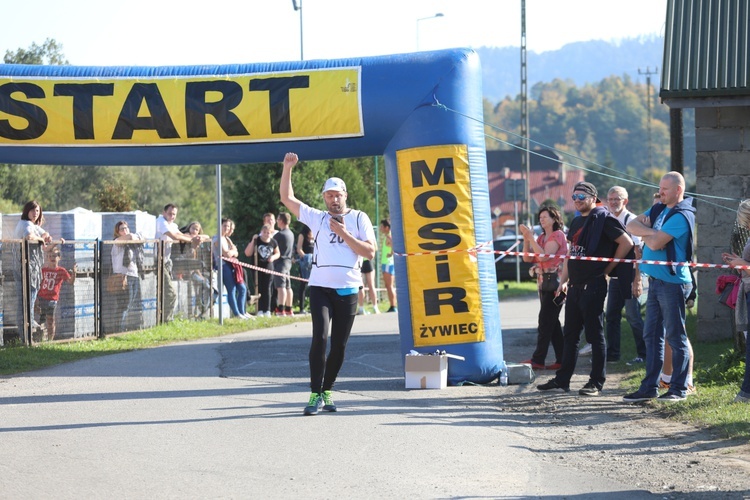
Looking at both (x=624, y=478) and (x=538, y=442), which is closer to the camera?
(x=624, y=478)

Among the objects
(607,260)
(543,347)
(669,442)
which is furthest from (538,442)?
(543,347)

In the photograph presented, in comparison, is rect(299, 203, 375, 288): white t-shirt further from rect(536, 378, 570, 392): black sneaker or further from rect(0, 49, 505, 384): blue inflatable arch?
rect(536, 378, 570, 392): black sneaker

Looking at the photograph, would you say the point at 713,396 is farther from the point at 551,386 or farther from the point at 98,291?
the point at 98,291

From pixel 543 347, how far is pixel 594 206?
7.28 ft

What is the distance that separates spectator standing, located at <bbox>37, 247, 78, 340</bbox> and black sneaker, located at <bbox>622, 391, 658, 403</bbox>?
330 inches

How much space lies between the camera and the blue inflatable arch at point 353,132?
11258 millimetres

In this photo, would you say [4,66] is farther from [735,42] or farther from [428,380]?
[735,42]

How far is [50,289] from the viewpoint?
15211mm

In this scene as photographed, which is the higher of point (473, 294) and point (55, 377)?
point (473, 294)

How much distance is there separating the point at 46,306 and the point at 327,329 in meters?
7.05

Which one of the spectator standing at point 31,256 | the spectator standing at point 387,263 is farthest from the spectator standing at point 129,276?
the spectator standing at point 387,263

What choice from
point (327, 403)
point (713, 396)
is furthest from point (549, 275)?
point (327, 403)

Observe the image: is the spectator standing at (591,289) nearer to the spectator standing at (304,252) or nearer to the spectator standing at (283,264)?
the spectator standing at (283,264)

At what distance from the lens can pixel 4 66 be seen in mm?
12336
